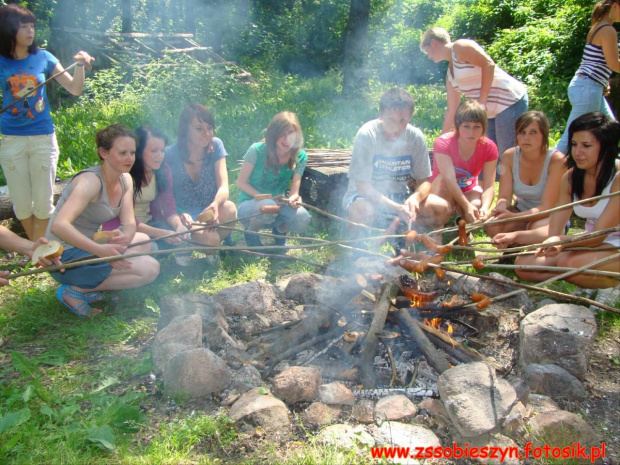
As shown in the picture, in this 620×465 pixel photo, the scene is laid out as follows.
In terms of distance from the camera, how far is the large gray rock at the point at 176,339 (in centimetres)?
294

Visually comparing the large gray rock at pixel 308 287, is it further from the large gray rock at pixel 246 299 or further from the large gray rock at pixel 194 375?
the large gray rock at pixel 194 375

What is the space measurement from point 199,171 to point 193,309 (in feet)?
5.31

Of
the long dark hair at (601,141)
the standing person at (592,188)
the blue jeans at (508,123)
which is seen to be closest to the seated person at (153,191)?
the standing person at (592,188)

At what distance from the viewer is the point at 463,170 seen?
180 inches

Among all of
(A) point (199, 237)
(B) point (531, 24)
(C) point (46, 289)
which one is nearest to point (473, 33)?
(B) point (531, 24)

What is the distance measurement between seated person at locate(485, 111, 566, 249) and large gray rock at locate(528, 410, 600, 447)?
5.41 feet

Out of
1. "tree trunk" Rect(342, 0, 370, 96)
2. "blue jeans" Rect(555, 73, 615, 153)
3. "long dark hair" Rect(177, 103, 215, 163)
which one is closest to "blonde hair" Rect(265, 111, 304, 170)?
"long dark hair" Rect(177, 103, 215, 163)

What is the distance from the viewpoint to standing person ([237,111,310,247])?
4383mm

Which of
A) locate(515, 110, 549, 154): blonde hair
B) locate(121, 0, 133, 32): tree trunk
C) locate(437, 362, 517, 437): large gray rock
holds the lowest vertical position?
locate(437, 362, 517, 437): large gray rock

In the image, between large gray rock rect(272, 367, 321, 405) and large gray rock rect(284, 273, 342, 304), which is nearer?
large gray rock rect(272, 367, 321, 405)

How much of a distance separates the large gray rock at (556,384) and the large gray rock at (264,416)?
1.42m

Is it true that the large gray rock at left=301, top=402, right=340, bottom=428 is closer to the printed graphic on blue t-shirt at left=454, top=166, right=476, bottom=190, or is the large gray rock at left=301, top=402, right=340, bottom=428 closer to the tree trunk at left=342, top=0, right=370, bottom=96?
A: the printed graphic on blue t-shirt at left=454, top=166, right=476, bottom=190

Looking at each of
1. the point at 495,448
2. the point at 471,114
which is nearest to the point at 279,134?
the point at 471,114

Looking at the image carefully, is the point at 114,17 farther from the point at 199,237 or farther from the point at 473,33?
the point at 199,237
